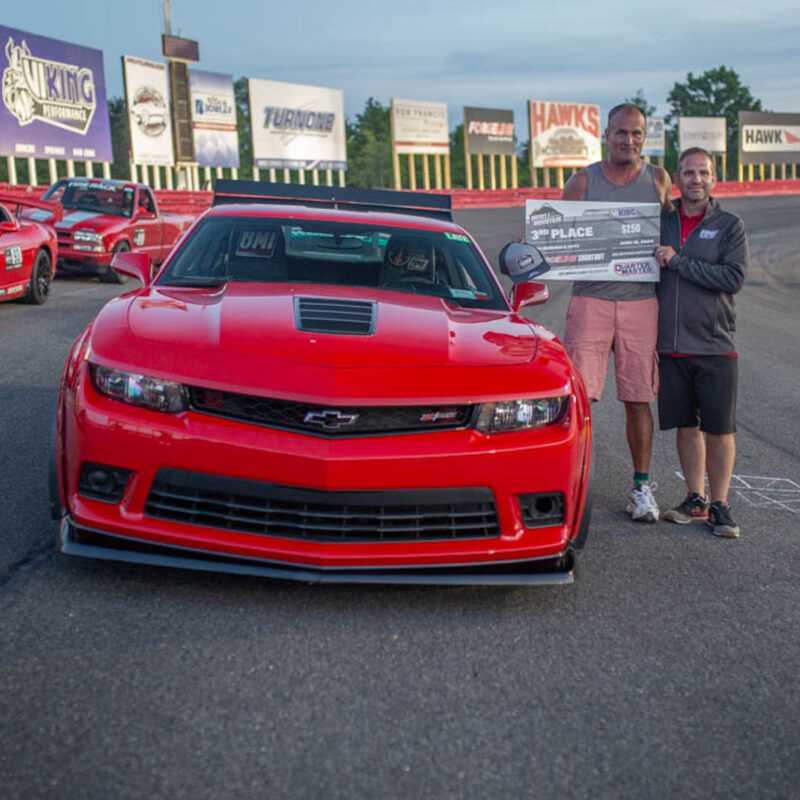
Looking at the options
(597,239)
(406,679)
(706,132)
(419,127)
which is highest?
(706,132)

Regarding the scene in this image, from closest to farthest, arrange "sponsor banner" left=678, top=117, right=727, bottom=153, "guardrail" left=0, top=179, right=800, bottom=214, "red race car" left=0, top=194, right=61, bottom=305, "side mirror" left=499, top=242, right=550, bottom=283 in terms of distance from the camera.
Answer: "side mirror" left=499, top=242, right=550, bottom=283 → "red race car" left=0, top=194, right=61, bottom=305 → "guardrail" left=0, top=179, right=800, bottom=214 → "sponsor banner" left=678, top=117, right=727, bottom=153

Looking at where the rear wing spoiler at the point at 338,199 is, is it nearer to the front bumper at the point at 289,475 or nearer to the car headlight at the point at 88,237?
the front bumper at the point at 289,475

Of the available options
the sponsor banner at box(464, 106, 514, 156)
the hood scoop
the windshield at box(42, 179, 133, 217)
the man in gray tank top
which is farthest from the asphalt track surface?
the sponsor banner at box(464, 106, 514, 156)

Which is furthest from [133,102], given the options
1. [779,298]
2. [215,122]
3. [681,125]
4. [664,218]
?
[681,125]

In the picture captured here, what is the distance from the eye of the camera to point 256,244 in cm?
525

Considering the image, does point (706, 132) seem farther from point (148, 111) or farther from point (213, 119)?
point (148, 111)

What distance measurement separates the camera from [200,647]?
10.9 ft

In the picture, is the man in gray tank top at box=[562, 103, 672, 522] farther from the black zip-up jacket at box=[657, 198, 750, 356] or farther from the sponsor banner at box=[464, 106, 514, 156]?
the sponsor banner at box=[464, 106, 514, 156]

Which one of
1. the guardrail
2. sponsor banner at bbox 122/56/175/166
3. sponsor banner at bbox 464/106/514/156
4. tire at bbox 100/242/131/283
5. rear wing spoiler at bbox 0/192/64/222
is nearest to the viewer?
rear wing spoiler at bbox 0/192/64/222

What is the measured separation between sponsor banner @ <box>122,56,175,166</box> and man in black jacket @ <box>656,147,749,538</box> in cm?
4111

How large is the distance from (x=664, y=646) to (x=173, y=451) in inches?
68.2

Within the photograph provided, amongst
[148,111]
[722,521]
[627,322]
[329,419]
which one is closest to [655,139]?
[148,111]

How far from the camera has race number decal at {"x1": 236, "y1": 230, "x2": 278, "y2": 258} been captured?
5.20 metres

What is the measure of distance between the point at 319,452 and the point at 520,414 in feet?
2.44
